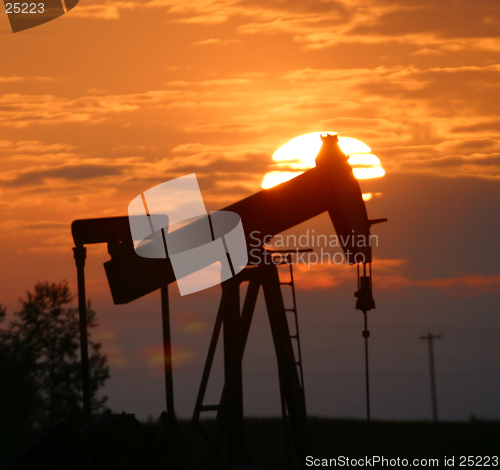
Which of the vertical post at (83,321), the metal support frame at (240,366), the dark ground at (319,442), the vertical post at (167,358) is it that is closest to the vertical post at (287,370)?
the metal support frame at (240,366)

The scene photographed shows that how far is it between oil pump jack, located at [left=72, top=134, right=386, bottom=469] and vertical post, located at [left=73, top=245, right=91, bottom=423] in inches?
13.0

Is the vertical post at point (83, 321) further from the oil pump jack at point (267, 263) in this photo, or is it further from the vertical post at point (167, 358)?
the vertical post at point (167, 358)

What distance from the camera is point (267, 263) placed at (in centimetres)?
670

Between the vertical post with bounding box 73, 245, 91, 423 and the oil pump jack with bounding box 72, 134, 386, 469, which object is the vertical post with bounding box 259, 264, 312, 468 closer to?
the oil pump jack with bounding box 72, 134, 386, 469

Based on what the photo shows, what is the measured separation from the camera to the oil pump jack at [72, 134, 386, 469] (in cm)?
654

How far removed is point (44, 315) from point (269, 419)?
17.3 m

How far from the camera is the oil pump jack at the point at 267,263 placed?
654 centimetres

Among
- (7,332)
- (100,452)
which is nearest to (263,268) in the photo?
(100,452)

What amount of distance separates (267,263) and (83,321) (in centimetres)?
196

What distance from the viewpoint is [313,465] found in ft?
21.1

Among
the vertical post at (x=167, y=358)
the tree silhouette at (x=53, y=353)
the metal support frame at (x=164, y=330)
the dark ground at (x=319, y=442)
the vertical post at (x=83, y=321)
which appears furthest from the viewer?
the tree silhouette at (x=53, y=353)

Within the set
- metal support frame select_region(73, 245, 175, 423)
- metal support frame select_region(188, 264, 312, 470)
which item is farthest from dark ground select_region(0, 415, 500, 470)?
metal support frame select_region(188, 264, 312, 470)

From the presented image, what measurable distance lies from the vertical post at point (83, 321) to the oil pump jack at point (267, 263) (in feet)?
1.08

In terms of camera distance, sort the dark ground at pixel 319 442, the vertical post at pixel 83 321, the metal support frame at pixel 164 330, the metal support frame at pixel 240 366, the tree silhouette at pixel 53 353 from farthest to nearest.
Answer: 1. the tree silhouette at pixel 53 353
2. the metal support frame at pixel 240 366
3. the dark ground at pixel 319 442
4. the metal support frame at pixel 164 330
5. the vertical post at pixel 83 321
